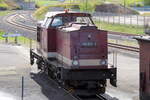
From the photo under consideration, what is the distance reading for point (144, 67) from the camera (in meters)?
15.0

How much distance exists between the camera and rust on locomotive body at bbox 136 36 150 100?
14648 millimetres

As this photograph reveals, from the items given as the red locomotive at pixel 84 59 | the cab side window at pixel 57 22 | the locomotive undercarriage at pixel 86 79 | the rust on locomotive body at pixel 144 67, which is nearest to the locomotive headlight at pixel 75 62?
the red locomotive at pixel 84 59

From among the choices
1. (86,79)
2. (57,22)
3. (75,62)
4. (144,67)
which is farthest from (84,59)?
(57,22)

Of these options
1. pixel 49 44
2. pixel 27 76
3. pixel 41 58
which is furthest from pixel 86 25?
pixel 27 76

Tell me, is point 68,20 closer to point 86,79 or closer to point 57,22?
point 57,22

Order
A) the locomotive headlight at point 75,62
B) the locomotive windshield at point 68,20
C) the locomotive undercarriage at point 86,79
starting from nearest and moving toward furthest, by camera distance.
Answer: the locomotive undercarriage at point 86,79 < the locomotive headlight at point 75,62 < the locomotive windshield at point 68,20

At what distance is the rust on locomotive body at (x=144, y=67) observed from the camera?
14.6m

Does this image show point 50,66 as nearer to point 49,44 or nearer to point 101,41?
point 49,44

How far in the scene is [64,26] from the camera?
18281 millimetres

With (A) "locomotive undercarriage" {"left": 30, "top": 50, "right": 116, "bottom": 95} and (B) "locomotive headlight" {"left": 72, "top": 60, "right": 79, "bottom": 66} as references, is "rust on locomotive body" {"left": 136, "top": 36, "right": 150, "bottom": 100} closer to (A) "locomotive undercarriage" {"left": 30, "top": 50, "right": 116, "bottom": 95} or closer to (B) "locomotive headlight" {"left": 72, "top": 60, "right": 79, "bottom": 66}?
(A) "locomotive undercarriage" {"left": 30, "top": 50, "right": 116, "bottom": 95}

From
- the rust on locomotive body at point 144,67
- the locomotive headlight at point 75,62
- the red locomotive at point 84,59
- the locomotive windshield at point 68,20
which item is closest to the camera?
the rust on locomotive body at point 144,67

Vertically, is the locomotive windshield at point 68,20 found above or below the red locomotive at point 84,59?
above

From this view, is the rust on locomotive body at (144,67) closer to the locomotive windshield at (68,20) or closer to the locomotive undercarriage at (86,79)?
the locomotive undercarriage at (86,79)

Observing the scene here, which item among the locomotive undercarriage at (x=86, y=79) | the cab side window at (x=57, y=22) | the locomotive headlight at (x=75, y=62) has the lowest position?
the locomotive undercarriage at (x=86, y=79)
